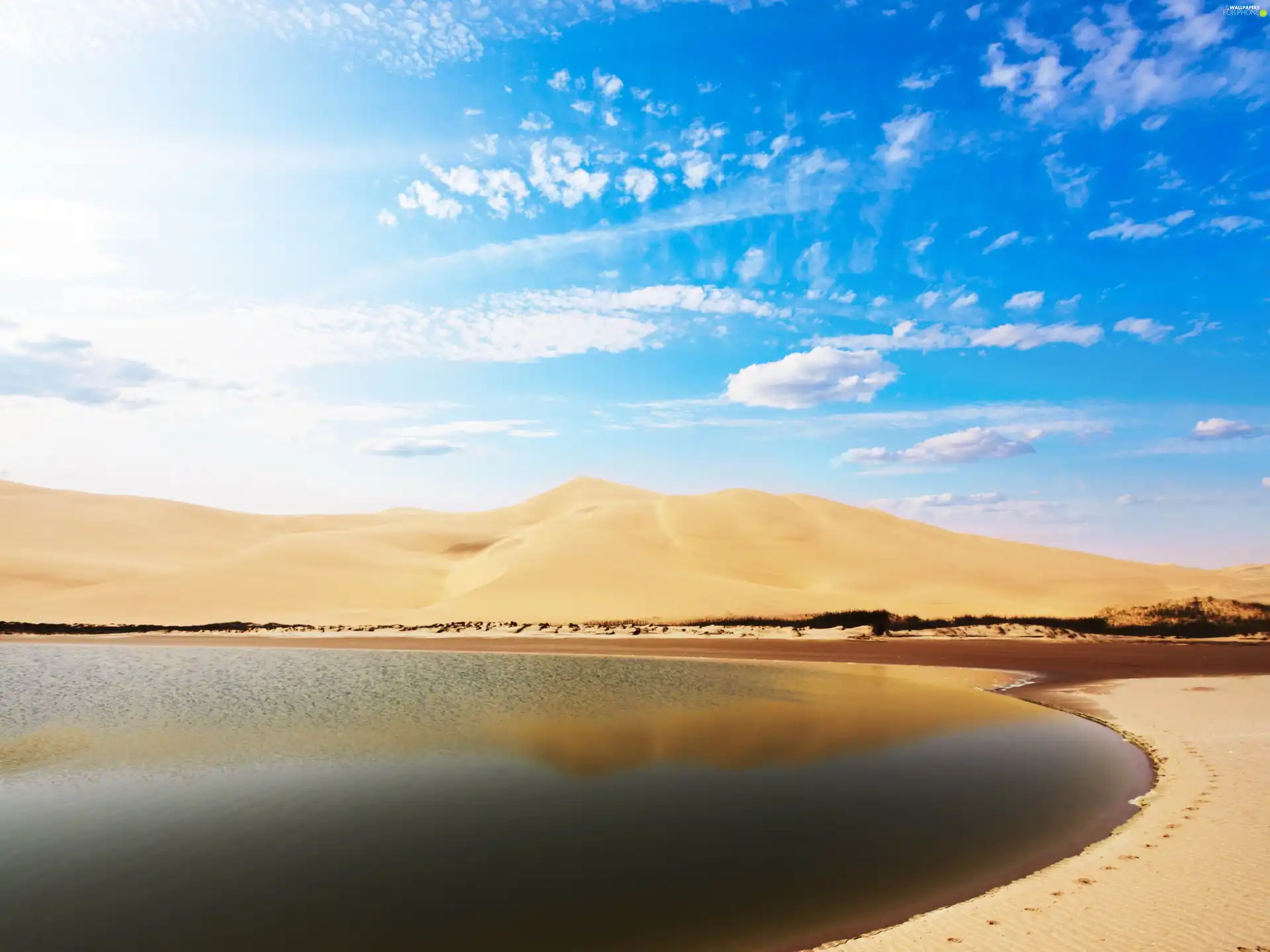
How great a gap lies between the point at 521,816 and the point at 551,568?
47.2 metres

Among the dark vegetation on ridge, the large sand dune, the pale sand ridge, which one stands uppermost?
the large sand dune

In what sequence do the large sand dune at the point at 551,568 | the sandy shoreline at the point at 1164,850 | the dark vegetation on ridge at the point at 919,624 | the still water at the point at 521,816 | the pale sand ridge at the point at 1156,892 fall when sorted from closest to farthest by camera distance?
1. the pale sand ridge at the point at 1156,892
2. the sandy shoreline at the point at 1164,850
3. the still water at the point at 521,816
4. the dark vegetation on ridge at the point at 919,624
5. the large sand dune at the point at 551,568

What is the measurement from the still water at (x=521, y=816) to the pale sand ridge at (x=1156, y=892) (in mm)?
489

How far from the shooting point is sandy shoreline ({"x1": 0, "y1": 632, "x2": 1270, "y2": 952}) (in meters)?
6.24

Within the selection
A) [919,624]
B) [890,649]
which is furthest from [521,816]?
[919,624]

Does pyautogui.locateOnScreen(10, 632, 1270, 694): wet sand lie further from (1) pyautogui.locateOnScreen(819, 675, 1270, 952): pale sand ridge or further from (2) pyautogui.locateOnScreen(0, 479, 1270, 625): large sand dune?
(1) pyautogui.locateOnScreen(819, 675, 1270, 952): pale sand ridge

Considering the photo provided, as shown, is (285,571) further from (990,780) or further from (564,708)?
(990,780)

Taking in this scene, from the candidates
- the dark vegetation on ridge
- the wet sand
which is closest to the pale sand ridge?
the wet sand

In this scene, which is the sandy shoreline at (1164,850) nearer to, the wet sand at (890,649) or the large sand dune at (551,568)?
the wet sand at (890,649)

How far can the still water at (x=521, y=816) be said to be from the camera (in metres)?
7.04

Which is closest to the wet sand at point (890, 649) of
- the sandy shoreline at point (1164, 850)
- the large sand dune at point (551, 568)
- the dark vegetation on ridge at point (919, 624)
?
the sandy shoreline at point (1164, 850)

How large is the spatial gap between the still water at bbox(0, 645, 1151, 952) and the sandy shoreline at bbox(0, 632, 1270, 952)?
56 centimetres

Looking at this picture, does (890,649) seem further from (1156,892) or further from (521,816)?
(1156,892)

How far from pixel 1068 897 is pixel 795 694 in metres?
14.6
